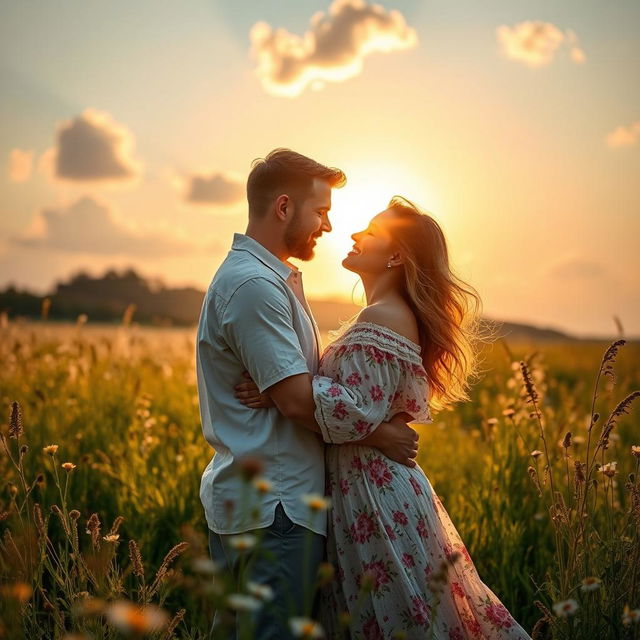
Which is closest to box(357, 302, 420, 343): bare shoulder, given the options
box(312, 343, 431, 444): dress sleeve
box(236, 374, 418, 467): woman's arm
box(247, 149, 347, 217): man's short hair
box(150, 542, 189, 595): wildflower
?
box(312, 343, 431, 444): dress sleeve

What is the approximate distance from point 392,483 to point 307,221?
4.36ft

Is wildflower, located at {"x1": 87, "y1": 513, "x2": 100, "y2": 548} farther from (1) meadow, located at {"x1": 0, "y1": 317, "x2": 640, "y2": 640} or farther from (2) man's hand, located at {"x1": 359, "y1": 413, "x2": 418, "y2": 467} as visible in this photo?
(2) man's hand, located at {"x1": 359, "y1": 413, "x2": 418, "y2": 467}

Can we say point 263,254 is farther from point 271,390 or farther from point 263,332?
point 271,390

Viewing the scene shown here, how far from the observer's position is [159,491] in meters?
5.04

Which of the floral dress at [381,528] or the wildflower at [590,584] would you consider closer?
the wildflower at [590,584]

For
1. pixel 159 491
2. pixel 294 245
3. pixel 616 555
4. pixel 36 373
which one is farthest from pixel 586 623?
pixel 36 373

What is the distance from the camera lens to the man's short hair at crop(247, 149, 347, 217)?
3621 millimetres

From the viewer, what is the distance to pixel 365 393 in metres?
3.32

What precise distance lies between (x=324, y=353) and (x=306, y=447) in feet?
1.64

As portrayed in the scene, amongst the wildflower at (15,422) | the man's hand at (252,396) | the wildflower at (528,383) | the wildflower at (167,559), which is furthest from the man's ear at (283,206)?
the wildflower at (167,559)

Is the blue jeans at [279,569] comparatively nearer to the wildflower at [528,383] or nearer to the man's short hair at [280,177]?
the wildflower at [528,383]

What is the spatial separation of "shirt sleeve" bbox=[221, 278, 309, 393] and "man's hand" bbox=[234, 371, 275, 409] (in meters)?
0.07

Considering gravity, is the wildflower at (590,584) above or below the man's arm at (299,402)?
below

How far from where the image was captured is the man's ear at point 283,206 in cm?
361
